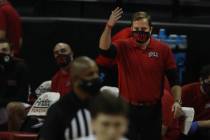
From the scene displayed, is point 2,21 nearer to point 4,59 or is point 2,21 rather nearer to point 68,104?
point 4,59

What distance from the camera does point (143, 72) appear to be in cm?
653

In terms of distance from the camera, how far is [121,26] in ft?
28.8

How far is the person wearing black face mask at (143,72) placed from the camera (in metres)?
6.50

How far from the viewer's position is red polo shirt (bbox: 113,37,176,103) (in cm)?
652

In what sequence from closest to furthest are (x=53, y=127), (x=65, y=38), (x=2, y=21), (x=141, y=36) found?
(x=53, y=127)
(x=141, y=36)
(x=2, y=21)
(x=65, y=38)

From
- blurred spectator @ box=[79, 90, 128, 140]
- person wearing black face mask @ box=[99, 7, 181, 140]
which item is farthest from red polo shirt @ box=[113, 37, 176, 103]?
blurred spectator @ box=[79, 90, 128, 140]

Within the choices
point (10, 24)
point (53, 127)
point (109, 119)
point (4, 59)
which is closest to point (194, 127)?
point (4, 59)

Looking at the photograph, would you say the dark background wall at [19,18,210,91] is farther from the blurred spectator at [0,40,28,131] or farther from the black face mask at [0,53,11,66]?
the black face mask at [0,53,11,66]

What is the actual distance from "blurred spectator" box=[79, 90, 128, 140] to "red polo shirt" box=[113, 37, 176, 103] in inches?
114

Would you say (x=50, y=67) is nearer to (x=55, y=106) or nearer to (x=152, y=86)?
(x=152, y=86)

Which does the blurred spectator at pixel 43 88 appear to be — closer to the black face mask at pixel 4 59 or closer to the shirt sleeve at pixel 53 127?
the black face mask at pixel 4 59

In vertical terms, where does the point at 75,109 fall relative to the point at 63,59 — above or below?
above

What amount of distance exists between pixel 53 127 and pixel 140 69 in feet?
7.60

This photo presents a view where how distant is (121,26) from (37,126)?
222cm
